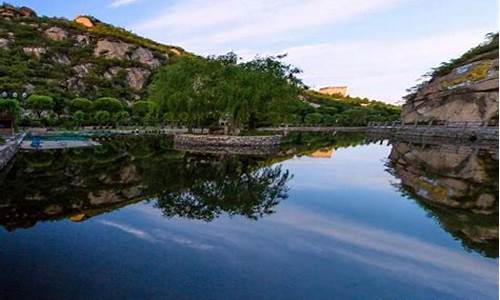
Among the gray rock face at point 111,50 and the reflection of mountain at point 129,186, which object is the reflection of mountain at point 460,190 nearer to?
the reflection of mountain at point 129,186

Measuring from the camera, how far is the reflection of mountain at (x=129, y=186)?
48.4ft

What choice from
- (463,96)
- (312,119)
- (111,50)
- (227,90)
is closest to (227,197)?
(227,90)

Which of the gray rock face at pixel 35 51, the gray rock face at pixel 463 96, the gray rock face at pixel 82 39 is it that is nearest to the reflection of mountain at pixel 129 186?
the gray rock face at pixel 463 96

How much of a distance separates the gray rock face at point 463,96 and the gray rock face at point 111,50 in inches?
3061

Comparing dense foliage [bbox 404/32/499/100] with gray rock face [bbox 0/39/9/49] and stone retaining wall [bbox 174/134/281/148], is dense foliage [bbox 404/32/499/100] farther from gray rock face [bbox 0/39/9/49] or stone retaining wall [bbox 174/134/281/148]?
gray rock face [bbox 0/39/9/49]

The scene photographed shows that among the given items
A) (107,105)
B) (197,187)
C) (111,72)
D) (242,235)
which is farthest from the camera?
(111,72)

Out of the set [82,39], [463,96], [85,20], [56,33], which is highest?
[85,20]

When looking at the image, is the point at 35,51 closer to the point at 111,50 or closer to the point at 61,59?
the point at 61,59

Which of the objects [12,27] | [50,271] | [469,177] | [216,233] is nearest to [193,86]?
[469,177]

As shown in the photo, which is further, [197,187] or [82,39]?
[82,39]

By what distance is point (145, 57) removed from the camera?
117312 millimetres

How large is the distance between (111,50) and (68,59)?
13993 millimetres

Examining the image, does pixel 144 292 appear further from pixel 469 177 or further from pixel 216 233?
pixel 469 177

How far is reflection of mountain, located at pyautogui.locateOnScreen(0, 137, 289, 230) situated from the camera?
14758mm
